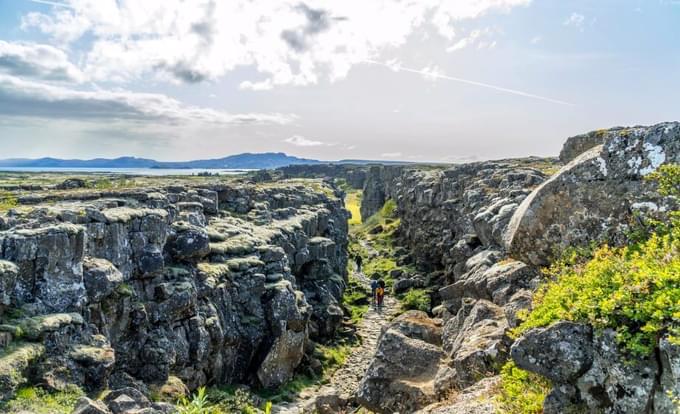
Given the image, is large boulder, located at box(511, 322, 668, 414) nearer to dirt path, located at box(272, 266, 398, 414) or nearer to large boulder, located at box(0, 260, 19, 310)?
dirt path, located at box(272, 266, 398, 414)

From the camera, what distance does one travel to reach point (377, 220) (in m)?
119

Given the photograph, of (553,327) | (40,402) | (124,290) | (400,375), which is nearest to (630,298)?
(553,327)

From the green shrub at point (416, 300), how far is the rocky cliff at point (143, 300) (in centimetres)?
810

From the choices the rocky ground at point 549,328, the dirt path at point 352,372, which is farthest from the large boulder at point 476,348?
the dirt path at point 352,372

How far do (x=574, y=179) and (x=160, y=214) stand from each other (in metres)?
25.8

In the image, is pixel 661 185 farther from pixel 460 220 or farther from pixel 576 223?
pixel 460 220

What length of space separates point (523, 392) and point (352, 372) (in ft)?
86.2

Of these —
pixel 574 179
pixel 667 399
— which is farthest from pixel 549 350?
pixel 574 179

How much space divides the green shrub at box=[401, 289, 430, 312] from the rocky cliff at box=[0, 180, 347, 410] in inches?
319

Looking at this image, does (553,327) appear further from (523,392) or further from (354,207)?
(354,207)

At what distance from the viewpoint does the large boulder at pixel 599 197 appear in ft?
42.0

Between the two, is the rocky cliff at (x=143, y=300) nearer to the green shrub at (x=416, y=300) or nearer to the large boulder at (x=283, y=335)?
the large boulder at (x=283, y=335)

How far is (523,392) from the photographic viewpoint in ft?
36.2

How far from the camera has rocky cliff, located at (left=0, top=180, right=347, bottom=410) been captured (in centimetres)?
2000
